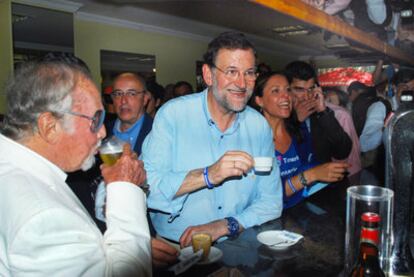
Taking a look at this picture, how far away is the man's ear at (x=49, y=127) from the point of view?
1.05 meters

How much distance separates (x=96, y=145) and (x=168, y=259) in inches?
21.0

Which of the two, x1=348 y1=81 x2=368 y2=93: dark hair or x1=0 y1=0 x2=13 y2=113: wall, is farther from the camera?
x1=0 y1=0 x2=13 y2=113: wall

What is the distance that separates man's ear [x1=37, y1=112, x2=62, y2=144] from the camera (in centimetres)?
105

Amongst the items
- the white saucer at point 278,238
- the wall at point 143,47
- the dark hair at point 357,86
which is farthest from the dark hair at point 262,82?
the wall at point 143,47

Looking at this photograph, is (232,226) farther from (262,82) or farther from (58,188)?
(262,82)

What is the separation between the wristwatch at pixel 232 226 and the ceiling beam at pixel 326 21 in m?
1.07

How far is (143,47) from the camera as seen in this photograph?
8.25 metres

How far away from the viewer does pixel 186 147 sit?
76.1 inches

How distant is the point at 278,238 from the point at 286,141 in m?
1.26

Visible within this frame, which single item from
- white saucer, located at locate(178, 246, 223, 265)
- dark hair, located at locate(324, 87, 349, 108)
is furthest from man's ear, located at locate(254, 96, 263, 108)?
dark hair, located at locate(324, 87, 349, 108)

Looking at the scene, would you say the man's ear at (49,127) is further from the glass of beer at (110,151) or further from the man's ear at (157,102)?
the man's ear at (157,102)

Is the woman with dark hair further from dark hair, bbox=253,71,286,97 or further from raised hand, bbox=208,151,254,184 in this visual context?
raised hand, bbox=208,151,254,184

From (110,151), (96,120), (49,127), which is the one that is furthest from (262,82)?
(49,127)

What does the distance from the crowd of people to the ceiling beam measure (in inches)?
13.3
